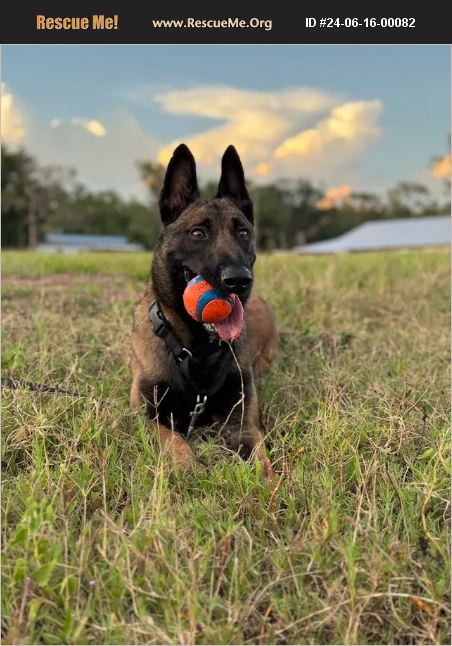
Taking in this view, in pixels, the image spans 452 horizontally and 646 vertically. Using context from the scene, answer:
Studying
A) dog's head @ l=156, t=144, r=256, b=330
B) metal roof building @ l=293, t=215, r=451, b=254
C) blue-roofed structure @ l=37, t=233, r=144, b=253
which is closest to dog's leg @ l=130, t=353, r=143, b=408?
dog's head @ l=156, t=144, r=256, b=330

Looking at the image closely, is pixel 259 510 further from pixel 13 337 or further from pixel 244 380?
pixel 13 337

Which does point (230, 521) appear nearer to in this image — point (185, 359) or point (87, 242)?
point (185, 359)

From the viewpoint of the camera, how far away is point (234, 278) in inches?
106

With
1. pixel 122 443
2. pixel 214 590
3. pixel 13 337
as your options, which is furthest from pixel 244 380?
pixel 13 337

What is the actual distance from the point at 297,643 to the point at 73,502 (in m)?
0.96

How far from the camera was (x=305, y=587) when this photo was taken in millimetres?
1709

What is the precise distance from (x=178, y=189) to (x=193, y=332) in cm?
90

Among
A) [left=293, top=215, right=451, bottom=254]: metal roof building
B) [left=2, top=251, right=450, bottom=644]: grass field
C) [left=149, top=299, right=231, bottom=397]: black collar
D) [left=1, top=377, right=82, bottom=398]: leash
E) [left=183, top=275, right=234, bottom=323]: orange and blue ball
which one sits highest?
[left=293, top=215, right=451, bottom=254]: metal roof building

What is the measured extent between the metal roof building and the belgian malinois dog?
5128cm

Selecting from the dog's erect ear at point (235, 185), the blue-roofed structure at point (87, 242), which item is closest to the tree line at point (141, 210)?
the blue-roofed structure at point (87, 242)

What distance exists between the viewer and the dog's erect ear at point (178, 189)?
3223 millimetres

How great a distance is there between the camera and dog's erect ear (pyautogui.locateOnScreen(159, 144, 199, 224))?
10.6ft

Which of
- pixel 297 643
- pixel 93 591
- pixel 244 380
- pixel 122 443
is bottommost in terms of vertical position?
pixel 297 643
